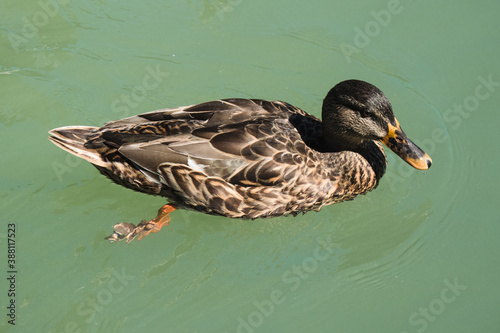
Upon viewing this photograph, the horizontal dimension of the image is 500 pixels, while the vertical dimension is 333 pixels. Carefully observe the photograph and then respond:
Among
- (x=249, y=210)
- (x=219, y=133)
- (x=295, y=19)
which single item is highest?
(x=295, y=19)

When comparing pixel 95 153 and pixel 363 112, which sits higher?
pixel 363 112

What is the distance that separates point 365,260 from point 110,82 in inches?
141

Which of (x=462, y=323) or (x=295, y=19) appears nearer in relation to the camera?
(x=462, y=323)

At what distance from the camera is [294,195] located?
5930 mm

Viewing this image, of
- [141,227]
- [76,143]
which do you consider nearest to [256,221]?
[141,227]

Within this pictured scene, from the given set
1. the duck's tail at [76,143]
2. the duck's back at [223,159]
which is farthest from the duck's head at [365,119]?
the duck's tail at [76,143]

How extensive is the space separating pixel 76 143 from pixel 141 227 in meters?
1.04

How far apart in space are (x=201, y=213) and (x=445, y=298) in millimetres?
2487

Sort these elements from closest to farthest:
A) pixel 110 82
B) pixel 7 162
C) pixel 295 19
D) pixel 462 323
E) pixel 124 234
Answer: pixel 462 323, pixel 124 234, pixel 7 162, pixel 110 82, pixel 295 19

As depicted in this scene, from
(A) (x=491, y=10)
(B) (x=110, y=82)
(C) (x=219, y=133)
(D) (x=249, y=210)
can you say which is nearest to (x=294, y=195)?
(D) (x=249, y=210)

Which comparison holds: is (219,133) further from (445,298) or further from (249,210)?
(445,298)

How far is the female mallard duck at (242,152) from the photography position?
5.73 meters

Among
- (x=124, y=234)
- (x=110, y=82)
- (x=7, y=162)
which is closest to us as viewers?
(x=124, y=234)

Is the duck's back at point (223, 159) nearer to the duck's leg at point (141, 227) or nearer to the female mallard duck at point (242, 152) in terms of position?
the female mallard duck at point (242, 152)
